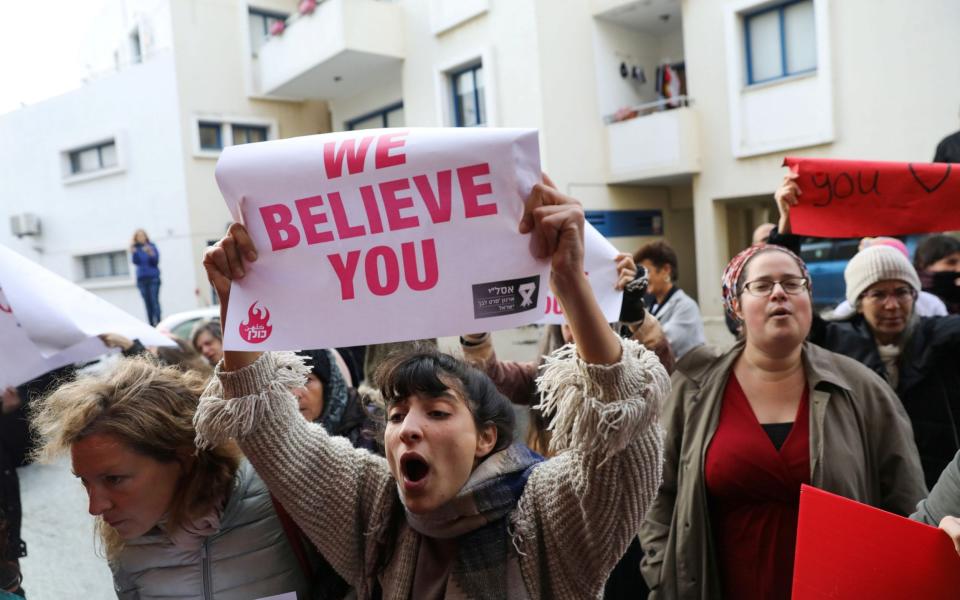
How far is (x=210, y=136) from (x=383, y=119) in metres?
4.14

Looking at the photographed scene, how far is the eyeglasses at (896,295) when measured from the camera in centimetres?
288

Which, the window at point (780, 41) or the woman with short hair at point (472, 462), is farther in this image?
the window at point (780, 41)

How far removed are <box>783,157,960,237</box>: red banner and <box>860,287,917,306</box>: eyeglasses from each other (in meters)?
0.24

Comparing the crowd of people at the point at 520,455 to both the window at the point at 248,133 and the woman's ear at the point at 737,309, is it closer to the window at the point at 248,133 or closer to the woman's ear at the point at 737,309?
the woman's ear at the point at 737,309

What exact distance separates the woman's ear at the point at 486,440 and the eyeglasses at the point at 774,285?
112cm

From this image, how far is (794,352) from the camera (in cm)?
230

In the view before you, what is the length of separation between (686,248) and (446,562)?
14.7m

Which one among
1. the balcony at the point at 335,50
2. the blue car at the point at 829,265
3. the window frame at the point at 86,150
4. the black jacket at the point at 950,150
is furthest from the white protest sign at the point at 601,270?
the window frame at the point at 86,150

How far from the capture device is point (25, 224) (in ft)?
60.7

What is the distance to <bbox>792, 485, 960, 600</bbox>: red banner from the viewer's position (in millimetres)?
1423

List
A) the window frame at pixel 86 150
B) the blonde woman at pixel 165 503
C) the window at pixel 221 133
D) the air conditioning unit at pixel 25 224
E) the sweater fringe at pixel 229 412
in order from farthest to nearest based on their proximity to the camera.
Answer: the air conditioning unit at pixel 25 224 < the window frame at pixel 86 150 < the window at pixel 221 133 < the blonde woman at pixel 165 503 < the sweater fringe at pixel 229 412

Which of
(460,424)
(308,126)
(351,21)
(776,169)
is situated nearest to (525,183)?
(460,424)

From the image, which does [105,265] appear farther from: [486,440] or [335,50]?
[486,440]

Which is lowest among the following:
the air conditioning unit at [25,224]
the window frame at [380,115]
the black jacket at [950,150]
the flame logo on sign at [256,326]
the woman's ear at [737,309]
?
the woman's ear at [737,309]
